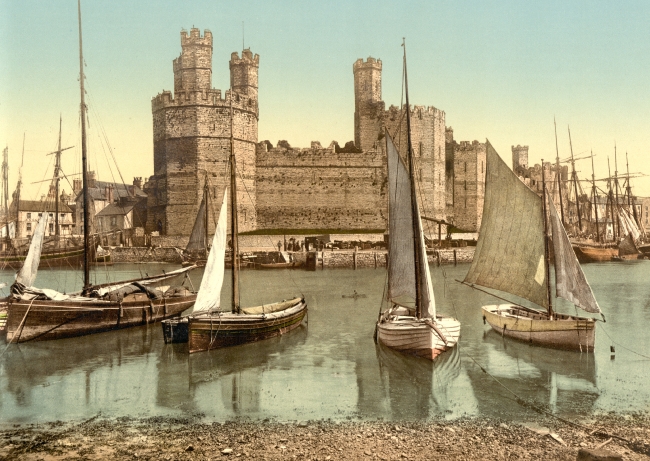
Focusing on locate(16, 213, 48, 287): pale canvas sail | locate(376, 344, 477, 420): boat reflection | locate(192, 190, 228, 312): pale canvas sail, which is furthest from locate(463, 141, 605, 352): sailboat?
locate(16, 213, 48, 287): pale canvas sail

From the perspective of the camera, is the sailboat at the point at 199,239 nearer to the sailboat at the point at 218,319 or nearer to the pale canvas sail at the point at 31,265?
the pale canvas sail at the point at 31,265

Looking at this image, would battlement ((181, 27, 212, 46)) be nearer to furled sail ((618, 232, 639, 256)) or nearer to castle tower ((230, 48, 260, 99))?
castle tower ((230, 48, 260, 99))

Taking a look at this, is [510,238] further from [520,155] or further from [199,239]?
[520,155]

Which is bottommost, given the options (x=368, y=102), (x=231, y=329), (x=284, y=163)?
(x=231, y=329)

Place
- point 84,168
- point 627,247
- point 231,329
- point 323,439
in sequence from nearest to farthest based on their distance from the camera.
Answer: point 323,439 → point 231,329 → point 84,168 → point 627,247

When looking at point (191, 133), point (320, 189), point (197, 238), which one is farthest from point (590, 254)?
point (197, 238)

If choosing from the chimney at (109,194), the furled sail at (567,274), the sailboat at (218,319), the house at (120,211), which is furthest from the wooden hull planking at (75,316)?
the chimney at (109,194)
